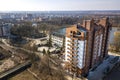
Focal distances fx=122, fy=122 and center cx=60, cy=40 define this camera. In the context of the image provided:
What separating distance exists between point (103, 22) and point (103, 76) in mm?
9053

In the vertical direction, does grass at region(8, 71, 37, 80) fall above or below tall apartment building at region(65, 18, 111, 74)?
below

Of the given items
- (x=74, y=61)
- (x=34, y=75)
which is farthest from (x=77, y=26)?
(x=34, y=75)

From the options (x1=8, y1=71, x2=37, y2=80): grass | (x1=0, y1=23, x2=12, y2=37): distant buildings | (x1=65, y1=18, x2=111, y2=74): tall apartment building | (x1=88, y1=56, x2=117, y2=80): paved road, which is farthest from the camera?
(x1=0, y1=23, x2=12, y2=37): distant buildings

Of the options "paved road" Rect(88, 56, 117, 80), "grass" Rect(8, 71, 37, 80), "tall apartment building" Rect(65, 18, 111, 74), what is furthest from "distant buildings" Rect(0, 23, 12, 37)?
"paved road" Rect(88, 56, 117, 80)

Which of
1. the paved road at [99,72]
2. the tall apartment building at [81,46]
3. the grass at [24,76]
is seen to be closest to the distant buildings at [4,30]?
the grass at [24,76]

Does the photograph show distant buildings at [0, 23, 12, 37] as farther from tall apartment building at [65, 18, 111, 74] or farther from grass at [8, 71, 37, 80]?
tall apartment building at [65, 18, 111, 74]

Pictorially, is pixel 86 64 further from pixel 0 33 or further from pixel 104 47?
pixel 0 33

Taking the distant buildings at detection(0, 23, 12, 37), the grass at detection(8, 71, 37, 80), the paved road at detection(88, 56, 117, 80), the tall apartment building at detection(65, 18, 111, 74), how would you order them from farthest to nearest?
the distant buildings at detection(0, 23, 12, 37), the paved road at detection(88, 56, 117, 80), the grass at detection(8, 71, 37, 80), the tall apartment building at detection(65, 18, 111, 74)

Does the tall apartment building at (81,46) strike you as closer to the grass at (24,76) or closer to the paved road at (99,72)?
the paved road at (99,72)

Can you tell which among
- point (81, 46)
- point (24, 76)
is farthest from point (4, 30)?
point (81, 46)

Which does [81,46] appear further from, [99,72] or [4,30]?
[4,30]

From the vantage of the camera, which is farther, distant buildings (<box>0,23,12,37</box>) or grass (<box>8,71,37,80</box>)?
distant buildings (<box>0,23,12,37</box>)

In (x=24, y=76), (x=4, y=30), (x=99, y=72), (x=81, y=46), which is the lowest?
(x=24, y=76)

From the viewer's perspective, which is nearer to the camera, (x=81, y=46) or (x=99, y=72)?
(x=81, y=46)
